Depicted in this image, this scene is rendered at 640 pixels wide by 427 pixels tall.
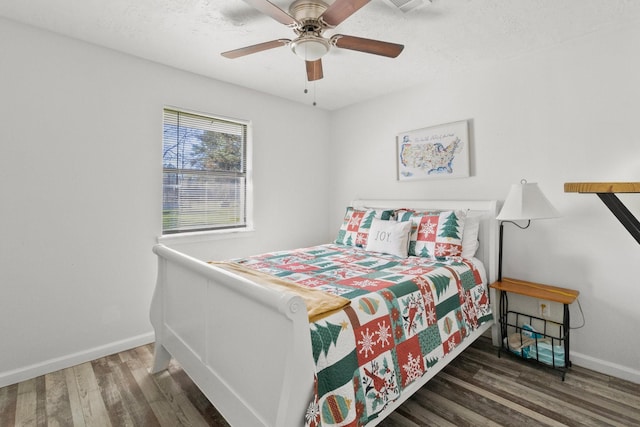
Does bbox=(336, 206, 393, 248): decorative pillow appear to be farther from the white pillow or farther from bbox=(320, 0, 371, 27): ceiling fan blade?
bbox=(320, 0, 371, 27): ceiling fan blade

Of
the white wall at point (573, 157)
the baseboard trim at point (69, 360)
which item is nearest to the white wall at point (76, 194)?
the baseboard trim at point (69, 360)

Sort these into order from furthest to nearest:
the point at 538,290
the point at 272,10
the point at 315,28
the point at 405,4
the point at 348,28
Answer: the point at 538,290 < the point at 348,28 < the point at 405,4 < the point at 315,28 < the point at 272,10

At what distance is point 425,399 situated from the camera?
1.87m

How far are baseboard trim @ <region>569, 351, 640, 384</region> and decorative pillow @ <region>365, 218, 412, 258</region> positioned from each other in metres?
1.42

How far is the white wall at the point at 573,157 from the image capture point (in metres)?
2.10

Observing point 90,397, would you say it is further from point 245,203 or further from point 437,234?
point 437,234

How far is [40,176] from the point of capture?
7.16ft

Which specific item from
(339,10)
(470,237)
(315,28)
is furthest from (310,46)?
(470,237)

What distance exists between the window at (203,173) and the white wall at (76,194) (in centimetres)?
13

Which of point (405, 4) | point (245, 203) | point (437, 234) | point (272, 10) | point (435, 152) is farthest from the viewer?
point (245, 203)

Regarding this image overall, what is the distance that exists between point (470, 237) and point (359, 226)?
38.9 inches

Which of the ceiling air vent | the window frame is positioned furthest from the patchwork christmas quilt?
the ceiling air vent

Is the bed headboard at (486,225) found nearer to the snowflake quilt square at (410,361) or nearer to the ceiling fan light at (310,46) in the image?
the snowflake quilt square at (410,361)

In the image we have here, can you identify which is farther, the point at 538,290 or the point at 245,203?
the point at 245,203
